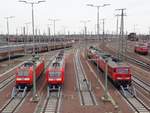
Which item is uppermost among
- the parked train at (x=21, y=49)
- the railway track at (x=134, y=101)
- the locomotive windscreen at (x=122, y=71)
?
Answer: the parked train at (x=21, y=49)

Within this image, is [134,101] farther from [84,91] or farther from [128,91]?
[84,91]

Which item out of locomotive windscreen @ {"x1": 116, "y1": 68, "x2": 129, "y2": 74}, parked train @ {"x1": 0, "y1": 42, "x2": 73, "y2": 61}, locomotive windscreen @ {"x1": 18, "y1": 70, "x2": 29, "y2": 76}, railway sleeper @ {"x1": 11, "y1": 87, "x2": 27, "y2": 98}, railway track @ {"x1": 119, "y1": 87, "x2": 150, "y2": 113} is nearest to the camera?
railway track @ {"x1": 119, "y1": 87, "x2": 150, "y2": 113}

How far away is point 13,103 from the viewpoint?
119 feet

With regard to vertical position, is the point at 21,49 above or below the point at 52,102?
above

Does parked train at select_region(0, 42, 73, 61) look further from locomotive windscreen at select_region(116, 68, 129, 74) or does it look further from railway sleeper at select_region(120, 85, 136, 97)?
railway sleeper at select_region(120, 85, 136, 97)

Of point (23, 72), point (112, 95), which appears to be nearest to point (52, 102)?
point (23, 72)

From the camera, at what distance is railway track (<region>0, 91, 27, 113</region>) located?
33122mm

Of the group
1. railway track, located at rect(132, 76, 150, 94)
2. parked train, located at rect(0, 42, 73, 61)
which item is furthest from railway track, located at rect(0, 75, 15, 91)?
railway track, located at rect(132, 76, 150, 94)

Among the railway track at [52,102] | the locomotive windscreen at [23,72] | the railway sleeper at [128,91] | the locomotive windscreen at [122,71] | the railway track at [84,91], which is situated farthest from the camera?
the locomotive windscreen at [122,71]

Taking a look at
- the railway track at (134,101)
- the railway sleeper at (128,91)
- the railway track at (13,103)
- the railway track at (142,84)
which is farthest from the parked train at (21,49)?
the railway track at (134,101)

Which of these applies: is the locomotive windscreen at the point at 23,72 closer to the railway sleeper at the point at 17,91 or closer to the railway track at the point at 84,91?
the railway sleeper at the point at 17,91

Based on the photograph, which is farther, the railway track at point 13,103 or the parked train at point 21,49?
the parked train at point 21,49

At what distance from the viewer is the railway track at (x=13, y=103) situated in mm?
33122

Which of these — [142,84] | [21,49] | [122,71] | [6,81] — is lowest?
[142,84]
